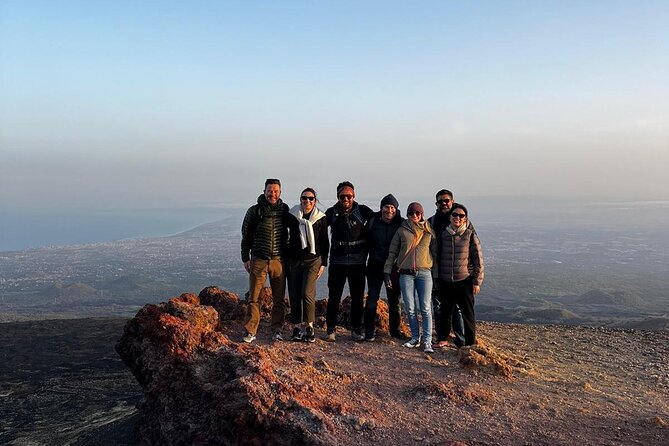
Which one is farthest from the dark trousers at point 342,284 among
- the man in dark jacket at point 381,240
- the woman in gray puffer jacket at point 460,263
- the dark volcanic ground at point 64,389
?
the dark volcanic ground at point 64,389

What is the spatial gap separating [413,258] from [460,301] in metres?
1.15

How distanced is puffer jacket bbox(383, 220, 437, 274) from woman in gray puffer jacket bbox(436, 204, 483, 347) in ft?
0.90

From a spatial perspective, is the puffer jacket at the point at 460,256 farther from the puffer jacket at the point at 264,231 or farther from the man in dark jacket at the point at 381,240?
the puffer jacket at the point at 264,231

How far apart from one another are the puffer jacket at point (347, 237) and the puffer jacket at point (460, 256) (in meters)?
1.32

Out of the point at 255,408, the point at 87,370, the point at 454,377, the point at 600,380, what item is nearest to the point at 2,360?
the point at 87,370

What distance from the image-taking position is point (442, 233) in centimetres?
738

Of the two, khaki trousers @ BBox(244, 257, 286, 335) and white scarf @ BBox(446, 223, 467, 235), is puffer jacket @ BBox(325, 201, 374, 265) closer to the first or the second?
khaki trousers @ BBox(244, 257, 286, 335)

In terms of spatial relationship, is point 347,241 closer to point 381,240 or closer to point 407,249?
point 381,240

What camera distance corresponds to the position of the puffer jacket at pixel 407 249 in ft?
23.5

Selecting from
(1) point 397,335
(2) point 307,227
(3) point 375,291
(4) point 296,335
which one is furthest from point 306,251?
(1) point 397,335

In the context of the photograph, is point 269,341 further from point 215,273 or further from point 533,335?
point 215,273

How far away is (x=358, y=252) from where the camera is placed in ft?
24.0

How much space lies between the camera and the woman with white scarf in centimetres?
714

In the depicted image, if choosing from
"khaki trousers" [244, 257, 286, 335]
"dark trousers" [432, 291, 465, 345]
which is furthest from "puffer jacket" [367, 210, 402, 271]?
"khaki trousers" [244, 257, 286, 335]
